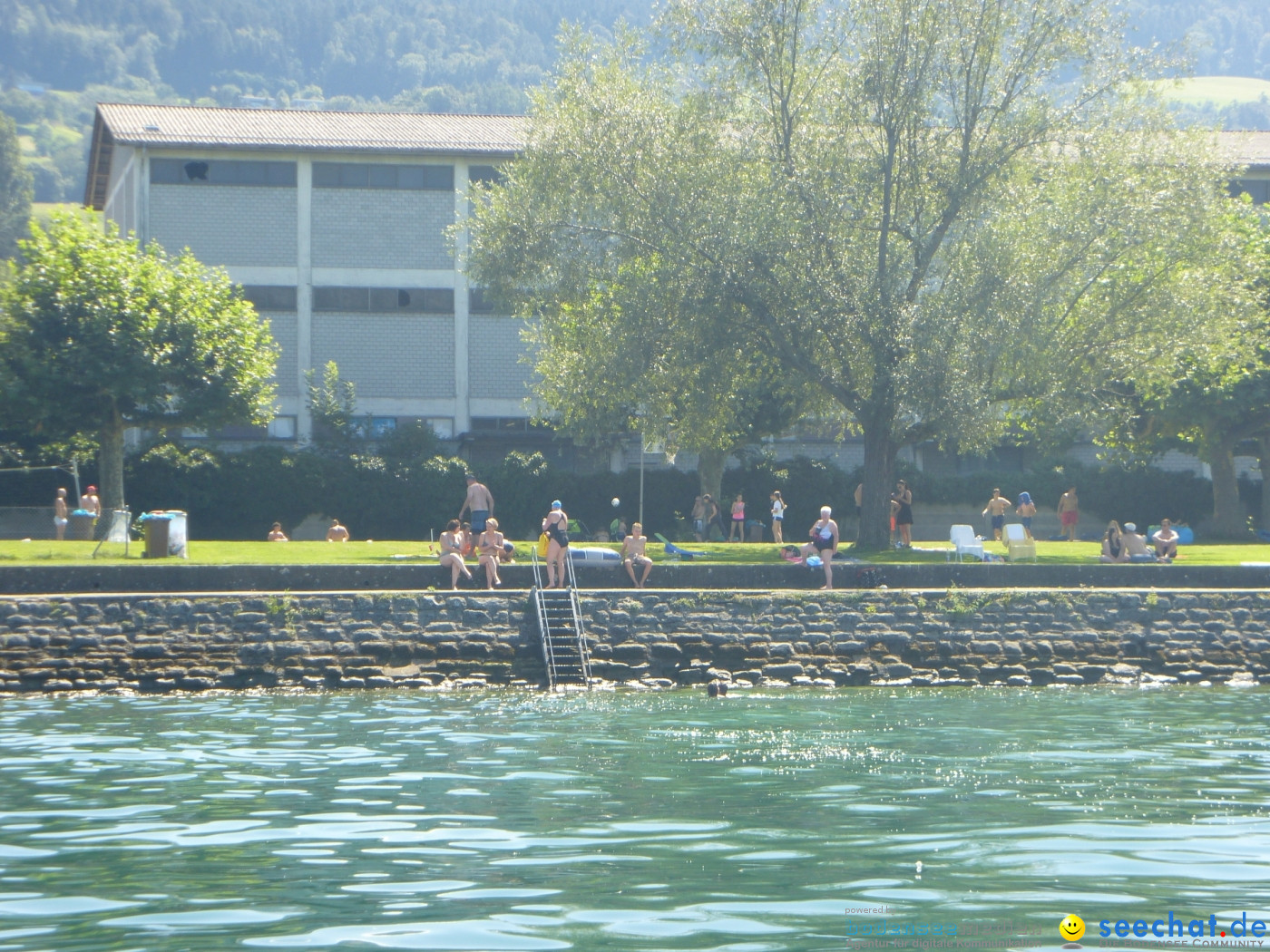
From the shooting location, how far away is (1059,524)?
4478 cm

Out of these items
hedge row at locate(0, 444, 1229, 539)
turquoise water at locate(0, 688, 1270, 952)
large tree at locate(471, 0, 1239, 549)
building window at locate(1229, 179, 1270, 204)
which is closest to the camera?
A: turquoise water at locate(0, 688, 1270, 952)

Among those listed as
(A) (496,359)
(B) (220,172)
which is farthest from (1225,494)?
(B) (220,172)

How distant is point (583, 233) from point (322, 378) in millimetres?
20226

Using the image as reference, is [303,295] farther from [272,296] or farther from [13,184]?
[13,184]

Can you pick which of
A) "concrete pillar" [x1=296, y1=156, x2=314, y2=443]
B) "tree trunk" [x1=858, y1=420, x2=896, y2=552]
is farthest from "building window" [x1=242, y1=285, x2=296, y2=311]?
"tree trunk" [x1=858, y1=420, x2=896, y2=552]

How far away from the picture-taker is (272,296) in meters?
46.6

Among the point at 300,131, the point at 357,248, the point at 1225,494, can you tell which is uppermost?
the point at 300,131

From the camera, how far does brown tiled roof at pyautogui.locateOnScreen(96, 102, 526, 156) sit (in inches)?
1812

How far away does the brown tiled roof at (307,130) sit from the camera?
1812 inches

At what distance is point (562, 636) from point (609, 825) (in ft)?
35.1

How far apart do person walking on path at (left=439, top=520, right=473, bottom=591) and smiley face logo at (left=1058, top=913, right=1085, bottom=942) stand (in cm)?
1597

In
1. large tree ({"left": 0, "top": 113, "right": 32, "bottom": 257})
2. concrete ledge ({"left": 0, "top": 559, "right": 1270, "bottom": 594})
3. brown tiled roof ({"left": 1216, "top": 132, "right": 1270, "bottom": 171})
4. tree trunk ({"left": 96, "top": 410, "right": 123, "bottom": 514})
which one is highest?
large tree ({"left": 0, "top": 113, "right": 32, "bottom": 257})

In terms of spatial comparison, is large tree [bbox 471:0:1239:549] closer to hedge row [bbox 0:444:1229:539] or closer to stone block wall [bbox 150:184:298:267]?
hedge row [bbox 0:444:1229:539]

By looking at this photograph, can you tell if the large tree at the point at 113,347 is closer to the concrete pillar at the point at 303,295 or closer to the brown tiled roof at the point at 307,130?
the concrete pillar at the point at 303,295
